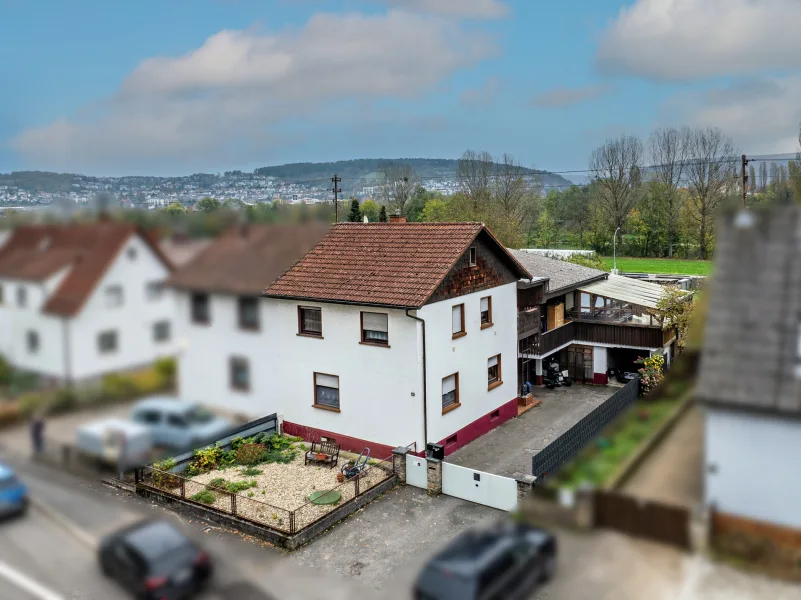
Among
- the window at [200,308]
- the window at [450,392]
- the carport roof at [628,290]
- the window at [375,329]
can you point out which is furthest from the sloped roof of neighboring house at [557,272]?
the window at [200,308]

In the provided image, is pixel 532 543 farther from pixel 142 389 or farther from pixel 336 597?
pixel 142 389

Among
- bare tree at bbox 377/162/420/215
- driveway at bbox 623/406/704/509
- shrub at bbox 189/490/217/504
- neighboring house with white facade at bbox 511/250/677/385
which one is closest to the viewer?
driveway at bbox 623/406/704/509

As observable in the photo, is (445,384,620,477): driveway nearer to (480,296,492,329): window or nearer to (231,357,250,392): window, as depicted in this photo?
(480,296,492,329): window

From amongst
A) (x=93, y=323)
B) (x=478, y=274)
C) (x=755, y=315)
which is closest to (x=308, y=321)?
(x=93, y=323)

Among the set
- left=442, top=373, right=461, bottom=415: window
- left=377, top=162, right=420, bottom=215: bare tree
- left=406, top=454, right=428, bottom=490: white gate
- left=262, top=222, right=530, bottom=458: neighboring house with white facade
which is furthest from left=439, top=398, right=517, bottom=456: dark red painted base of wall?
left=377, top=162, right=420, bottom=215: bare tree

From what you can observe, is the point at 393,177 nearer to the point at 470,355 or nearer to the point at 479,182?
the point at 470,355

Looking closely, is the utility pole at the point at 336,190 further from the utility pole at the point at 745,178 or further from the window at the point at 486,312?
the window at the point at 486,312
